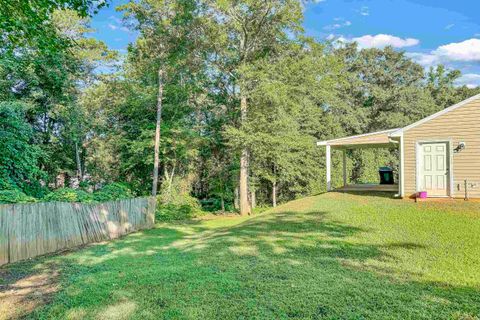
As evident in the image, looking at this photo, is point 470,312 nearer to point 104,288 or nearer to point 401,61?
point 104,288

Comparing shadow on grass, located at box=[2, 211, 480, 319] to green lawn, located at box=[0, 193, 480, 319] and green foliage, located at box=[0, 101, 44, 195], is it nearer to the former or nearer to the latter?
green lawn, located at box=[0, 193, 480, 319]

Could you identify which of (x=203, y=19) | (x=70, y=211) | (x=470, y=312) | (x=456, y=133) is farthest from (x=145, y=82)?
(x=470, y=312)

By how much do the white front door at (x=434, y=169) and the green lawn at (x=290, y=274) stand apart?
1.63 metres

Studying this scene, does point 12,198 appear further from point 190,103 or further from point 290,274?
point 190,103

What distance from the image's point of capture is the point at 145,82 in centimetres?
1892

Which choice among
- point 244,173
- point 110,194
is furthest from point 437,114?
point 110,194

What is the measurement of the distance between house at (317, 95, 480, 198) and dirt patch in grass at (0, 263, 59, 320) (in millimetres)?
9888

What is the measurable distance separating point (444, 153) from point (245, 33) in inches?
408

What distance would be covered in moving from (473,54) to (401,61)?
16.8 feet

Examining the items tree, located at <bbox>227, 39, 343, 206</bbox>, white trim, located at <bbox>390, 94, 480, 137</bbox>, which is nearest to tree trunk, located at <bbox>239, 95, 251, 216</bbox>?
tree, located at <bbox>227, 39, 343, 206</bbox>

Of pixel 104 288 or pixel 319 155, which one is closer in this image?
pixel 104 288

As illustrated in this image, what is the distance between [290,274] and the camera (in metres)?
4.61

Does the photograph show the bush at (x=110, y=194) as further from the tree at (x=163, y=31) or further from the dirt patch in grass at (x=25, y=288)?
the tree at (x=163, y=31)

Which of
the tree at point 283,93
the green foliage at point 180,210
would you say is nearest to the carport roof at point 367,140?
the tree at point 283,93
